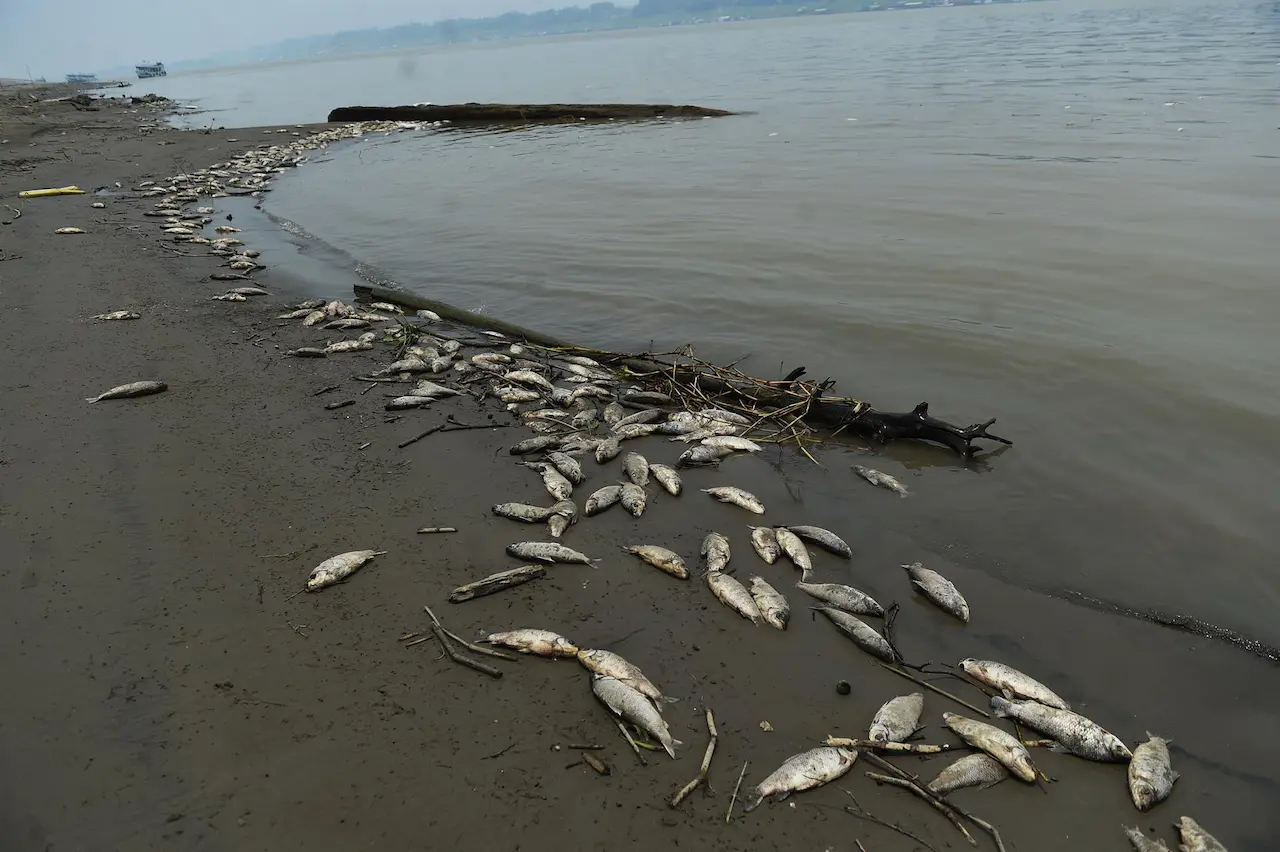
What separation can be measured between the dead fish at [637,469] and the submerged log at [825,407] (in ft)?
6.91

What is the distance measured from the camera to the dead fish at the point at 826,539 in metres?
5.83

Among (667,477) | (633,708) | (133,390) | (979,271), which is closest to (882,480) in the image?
(667,477)

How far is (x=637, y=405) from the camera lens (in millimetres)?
8570

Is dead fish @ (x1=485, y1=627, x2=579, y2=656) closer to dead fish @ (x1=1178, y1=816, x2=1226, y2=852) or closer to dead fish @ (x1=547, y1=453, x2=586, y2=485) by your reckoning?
dead fish @ (x1=547, y1=453, x2=586, y2=485)

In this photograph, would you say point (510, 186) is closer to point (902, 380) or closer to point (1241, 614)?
point (902, 380)

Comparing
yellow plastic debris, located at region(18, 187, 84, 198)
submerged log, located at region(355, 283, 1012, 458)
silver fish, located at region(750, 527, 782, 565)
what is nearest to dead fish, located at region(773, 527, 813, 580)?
silver fish, located at region(750, 527, 782, 565)

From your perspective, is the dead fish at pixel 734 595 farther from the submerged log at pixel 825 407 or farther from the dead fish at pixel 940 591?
the submerged log at pixel 825 407

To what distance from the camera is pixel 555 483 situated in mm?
6570

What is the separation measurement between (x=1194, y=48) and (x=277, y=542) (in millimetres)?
55999

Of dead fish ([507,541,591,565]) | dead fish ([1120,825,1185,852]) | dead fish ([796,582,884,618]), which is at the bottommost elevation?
dead fish ([1120,825,1185,852])

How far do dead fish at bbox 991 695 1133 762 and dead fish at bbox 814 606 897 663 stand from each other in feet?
2.38

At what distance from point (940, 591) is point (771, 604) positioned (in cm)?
142

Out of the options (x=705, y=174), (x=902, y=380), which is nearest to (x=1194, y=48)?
(x=705, y=174)

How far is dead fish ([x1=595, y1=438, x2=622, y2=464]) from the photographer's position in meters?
7.18
